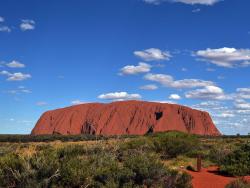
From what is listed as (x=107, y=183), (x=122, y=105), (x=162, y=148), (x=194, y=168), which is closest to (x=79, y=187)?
(x=107, y=183)

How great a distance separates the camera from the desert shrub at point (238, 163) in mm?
20422

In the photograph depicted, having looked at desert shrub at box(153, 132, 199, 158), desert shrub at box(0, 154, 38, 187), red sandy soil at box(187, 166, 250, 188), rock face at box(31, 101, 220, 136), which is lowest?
red sandy soil at box(187, 166, 250, 188)

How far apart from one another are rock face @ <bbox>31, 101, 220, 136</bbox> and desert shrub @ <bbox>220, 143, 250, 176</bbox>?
118 m

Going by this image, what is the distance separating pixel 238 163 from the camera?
870 inches

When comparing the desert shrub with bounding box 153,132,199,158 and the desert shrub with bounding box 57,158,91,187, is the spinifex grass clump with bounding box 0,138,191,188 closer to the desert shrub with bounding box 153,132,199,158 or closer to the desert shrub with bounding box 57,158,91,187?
the desert shrub with bounding box 57,158,91,187

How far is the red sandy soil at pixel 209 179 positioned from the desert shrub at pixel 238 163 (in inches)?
22.2

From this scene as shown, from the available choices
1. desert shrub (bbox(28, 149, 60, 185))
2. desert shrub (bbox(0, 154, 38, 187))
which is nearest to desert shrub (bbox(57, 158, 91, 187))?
desert shrub (bbox(28, 149, 60, 185))

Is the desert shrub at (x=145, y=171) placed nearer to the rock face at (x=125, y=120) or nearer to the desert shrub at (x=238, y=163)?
the desert shrub at (x=238, y=163)

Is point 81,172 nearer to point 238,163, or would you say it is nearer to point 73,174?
point 73,174

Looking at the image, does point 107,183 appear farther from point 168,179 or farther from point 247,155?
point 247,155

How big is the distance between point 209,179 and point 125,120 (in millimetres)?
132542

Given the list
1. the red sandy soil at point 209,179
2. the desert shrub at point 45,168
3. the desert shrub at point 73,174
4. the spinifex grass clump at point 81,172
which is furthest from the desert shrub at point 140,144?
the desert shrub at point 73,174

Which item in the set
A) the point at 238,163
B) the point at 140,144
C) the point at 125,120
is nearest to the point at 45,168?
the point at 238,163

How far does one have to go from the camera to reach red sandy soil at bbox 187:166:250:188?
57.4 feet
